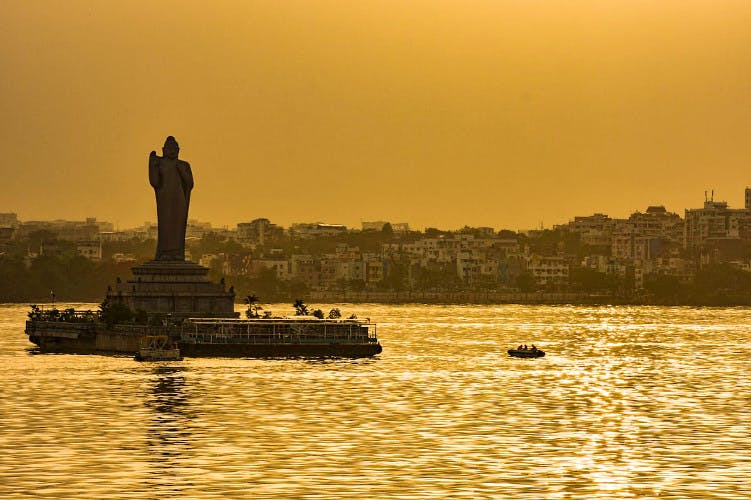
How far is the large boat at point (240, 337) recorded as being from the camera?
108 m

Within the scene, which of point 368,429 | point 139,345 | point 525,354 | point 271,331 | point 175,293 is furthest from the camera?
point 525,354

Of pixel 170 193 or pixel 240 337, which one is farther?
pixel 170 193

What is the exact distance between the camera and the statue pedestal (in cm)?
11681

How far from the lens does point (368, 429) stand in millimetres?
64312

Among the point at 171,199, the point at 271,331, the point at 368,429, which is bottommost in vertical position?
the point at 368,429

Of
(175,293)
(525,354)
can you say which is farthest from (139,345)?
(525,354)

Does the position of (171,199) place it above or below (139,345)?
above

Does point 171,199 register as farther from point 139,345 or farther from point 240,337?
point 139,345

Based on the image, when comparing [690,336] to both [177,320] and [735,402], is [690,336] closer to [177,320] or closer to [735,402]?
[177,320]

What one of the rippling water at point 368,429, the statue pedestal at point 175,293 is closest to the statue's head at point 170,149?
the statue pedestal at point 175,293

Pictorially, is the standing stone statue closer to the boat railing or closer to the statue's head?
the statue's head

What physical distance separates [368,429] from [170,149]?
207 ft

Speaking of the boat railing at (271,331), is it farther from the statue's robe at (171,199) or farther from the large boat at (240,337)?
the statue's robe at (171,199)

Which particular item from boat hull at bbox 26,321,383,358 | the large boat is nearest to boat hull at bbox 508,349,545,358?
the large boat
